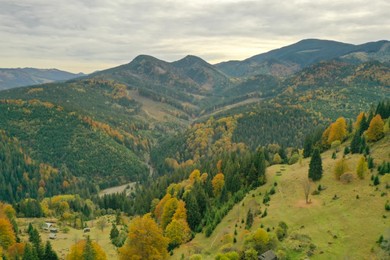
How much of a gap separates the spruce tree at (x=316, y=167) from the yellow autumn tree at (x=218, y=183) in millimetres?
35183

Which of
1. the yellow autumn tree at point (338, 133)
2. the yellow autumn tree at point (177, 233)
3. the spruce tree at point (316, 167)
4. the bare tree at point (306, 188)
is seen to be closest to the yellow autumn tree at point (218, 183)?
the yellow autumn tree at point (177, 233)

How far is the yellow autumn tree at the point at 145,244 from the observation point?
88375 mm

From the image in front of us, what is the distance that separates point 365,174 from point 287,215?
27.6m

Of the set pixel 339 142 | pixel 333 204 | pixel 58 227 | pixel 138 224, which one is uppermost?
pixel 339 142


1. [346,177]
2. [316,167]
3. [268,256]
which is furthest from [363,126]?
[268,256]

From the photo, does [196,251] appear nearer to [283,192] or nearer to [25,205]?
[283,192]

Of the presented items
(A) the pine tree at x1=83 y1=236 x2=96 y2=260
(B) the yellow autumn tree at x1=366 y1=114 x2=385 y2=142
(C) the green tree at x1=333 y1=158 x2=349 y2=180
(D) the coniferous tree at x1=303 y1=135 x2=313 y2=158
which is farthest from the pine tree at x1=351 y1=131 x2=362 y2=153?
(A) the pine tree at x1=83 y1=236 x2=96 y2=260

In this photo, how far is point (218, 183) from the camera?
12706 centimetres

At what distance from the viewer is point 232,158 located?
150250 millimetres

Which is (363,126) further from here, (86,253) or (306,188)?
(86,253)

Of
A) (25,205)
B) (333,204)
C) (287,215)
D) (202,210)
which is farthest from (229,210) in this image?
(25,205)

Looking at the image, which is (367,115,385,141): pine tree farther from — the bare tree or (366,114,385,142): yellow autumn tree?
the bare tree

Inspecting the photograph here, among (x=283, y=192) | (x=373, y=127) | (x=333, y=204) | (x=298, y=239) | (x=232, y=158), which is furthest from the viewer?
(x=232, y=158)

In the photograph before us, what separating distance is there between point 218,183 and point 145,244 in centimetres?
4516
